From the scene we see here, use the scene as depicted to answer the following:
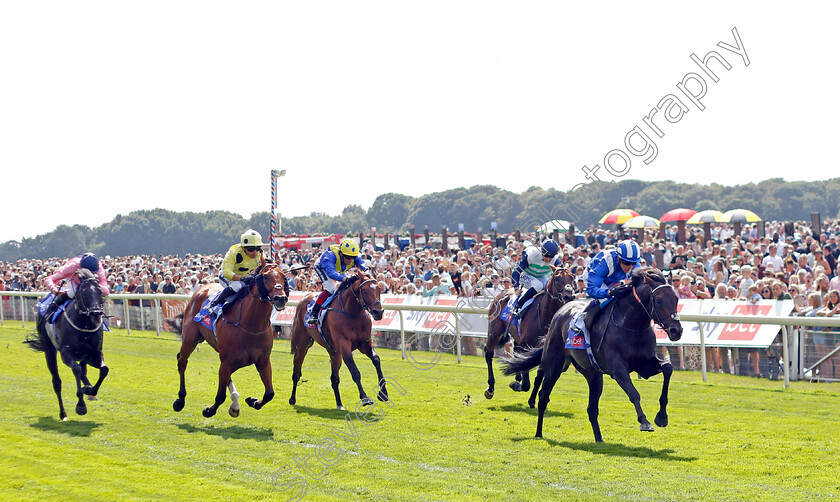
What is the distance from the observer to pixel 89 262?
10.6 m

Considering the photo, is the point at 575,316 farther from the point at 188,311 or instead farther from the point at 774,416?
the point at 188,311

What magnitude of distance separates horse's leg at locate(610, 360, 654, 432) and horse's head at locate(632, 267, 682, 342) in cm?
52

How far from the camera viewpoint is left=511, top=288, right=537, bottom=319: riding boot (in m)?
11.0

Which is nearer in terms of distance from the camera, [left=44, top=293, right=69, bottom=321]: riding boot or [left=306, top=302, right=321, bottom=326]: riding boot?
[left=44, top=293, right=69, bottom=321]: riding boot

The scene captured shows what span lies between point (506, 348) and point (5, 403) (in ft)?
25.4

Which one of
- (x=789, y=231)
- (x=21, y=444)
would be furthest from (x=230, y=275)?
(x=789, y=231)

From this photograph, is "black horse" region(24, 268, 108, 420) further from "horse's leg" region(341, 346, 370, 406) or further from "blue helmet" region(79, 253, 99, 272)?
"horse's leg" region(341, 346, 370, 406)

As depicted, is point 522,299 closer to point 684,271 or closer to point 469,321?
point 684,271

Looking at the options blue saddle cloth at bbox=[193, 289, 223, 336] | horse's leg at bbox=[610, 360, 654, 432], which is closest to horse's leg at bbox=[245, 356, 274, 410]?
blue saddle cloth at bbox=[193, 289, 223, 336]

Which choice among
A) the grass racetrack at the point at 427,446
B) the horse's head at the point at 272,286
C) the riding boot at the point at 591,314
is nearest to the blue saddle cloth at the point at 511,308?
the grass racetrack at the point at 427,446

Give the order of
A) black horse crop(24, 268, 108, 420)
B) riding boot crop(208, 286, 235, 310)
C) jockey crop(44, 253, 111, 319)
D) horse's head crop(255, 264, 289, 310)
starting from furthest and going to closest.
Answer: jockey crop(44, 253, 111, 319) → black horse crop(24, 268, 108, 420) → riding boot crop(208, 286, 235, 310) → horse's head crop(255, 264, 289, 310)

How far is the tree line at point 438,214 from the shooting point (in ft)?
221

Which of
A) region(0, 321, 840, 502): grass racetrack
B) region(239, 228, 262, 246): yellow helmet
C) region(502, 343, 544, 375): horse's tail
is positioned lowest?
region(0, 321, 840, 502): grass racetrack

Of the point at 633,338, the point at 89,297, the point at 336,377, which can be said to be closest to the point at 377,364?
the point at 336,377
